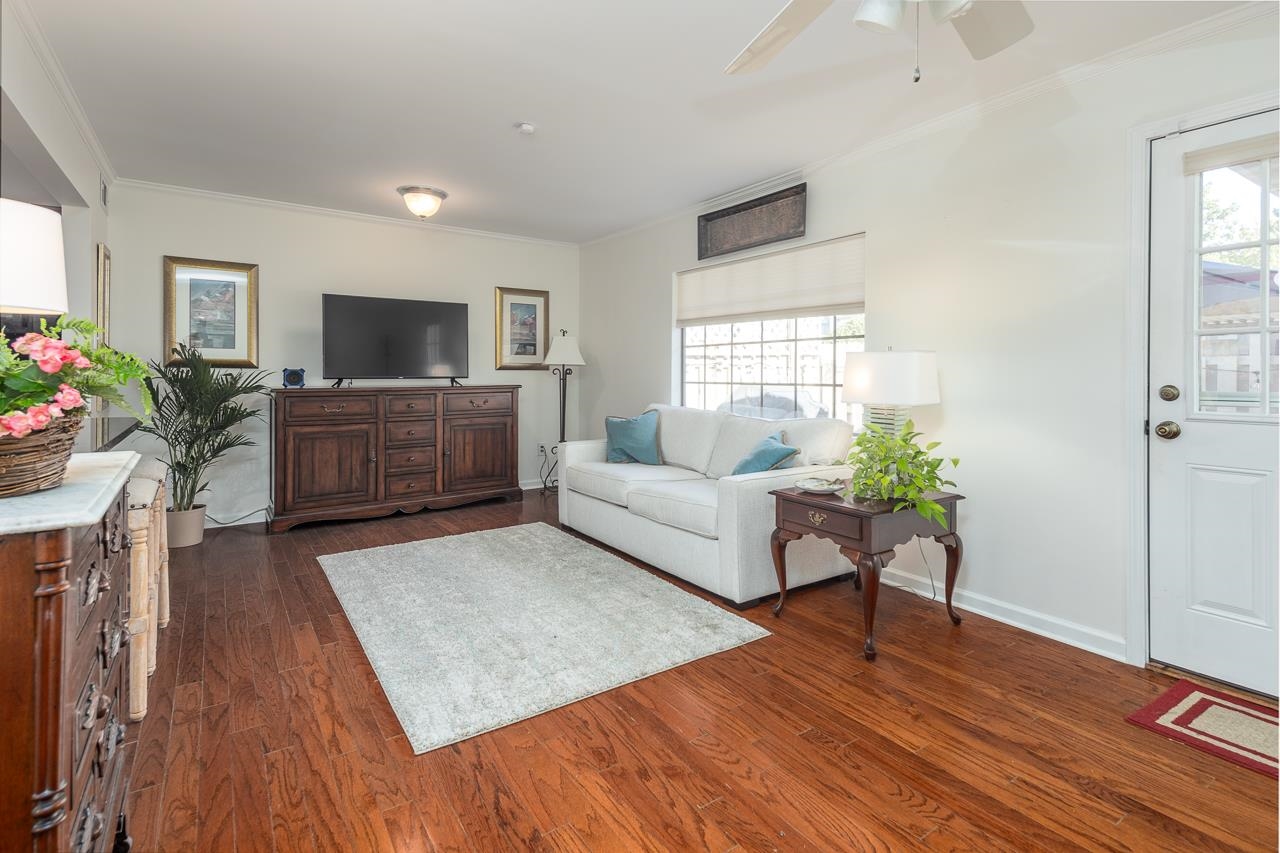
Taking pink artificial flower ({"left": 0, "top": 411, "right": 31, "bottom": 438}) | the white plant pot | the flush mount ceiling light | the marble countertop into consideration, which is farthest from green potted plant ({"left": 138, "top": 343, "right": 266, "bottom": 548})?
pink artificial flower ({"left": 0, "top": 411, "right": 31, "bottom": 438})

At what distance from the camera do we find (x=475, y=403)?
531 cm

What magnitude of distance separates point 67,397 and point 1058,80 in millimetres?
3542

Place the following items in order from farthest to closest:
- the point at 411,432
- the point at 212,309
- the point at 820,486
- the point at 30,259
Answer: the point at 411,432
the point at 212,309
the point at 820,486
the point at 30,259

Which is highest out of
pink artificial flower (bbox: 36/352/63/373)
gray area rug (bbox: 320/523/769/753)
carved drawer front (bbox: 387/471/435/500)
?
pink artificial flower (bbox: 36/352/63/373)

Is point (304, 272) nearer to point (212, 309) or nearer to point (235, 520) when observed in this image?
point (212, 309)

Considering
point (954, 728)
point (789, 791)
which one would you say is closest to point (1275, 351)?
point (954, 728)

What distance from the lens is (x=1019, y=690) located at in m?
2.32

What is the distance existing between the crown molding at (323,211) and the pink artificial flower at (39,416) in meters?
4.11

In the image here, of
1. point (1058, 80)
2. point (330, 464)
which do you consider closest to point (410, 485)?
point (330, 464)

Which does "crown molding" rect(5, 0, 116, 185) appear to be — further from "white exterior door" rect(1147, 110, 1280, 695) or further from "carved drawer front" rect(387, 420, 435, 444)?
"white exterior door" rect(1147, 110, 1280, 695)

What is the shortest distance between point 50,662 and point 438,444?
417 cm

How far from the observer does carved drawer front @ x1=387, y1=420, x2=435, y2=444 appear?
491 centimetres

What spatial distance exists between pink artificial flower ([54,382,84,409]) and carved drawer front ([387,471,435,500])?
378 cm

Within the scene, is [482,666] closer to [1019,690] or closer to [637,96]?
[1019,690]
